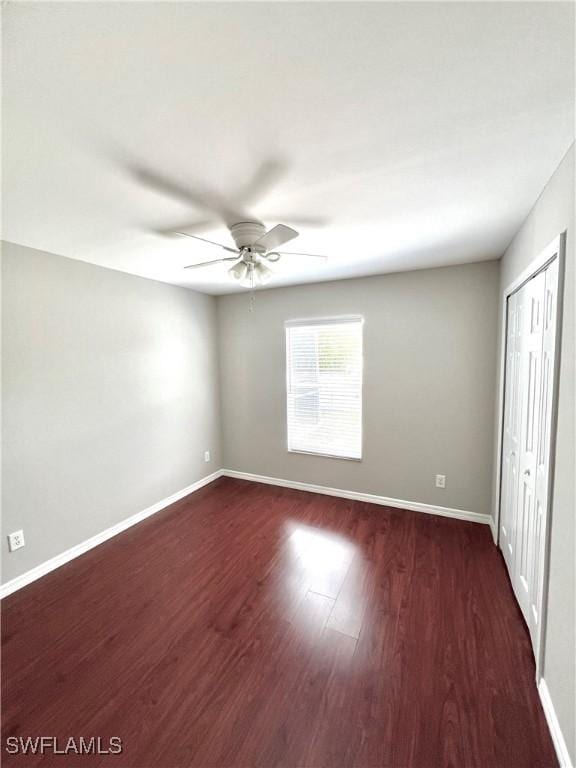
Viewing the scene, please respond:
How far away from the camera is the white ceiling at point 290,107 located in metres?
0.76

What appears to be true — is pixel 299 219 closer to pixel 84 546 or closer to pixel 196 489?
pixel 84 546

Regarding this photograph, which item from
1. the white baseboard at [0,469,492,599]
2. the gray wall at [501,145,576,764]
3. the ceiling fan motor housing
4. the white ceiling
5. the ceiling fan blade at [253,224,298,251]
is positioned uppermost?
the white ceiling

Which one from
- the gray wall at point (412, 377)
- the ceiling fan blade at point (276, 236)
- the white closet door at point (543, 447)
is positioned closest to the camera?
the white closet door at point (543, 447)

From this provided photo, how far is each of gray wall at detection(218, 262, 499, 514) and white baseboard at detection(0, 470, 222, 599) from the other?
51.7 inches

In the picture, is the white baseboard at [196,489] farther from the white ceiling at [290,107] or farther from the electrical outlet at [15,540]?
the white ceiling at [290,107]

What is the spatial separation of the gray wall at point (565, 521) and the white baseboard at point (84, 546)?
3.15 meters

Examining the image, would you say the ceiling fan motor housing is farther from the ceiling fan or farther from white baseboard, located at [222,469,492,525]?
white baseboard, located at [222,469,492,525]

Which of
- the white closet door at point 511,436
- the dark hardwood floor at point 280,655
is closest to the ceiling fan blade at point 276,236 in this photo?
the white closet door at point 511,436

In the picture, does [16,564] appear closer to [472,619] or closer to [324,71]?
[472,619]

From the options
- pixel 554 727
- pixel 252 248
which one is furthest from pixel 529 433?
pixel 252 248

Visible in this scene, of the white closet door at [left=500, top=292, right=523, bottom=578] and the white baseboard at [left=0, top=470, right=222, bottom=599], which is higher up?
the white closet door at [left=500, top=292, right=523, bottom=578]

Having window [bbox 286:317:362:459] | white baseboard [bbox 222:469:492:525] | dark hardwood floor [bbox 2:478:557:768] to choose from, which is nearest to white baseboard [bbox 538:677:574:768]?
dark hardwood floor [bbox 2:478:557:768]

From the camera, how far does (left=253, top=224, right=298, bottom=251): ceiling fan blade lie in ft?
5.03

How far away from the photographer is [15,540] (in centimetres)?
216
